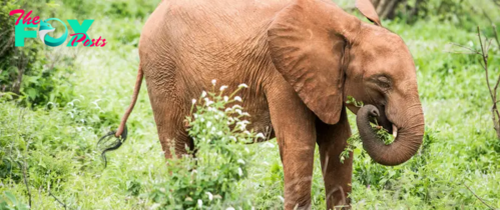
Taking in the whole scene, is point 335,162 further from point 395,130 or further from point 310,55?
point 310,55

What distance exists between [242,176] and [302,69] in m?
0.99

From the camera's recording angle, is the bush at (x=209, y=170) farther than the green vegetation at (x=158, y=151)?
No

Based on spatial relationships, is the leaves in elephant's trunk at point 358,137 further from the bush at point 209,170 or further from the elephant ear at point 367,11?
the bush at point 209,170

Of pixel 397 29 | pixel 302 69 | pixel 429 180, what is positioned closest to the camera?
pixel 302 69

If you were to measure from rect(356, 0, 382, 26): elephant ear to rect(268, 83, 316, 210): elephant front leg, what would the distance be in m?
0.84

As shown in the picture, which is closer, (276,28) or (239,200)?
(239,200)

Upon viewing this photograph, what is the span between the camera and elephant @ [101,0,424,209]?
197 inches

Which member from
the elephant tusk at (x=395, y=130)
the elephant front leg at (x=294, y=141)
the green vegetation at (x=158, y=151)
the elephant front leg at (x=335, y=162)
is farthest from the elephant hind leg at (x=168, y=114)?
the elephant tusk at (x=395, y=130)

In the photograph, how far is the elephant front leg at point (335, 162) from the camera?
5570 millimetres

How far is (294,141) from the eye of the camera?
5.21 metres

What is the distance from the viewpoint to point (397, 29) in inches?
A: 530

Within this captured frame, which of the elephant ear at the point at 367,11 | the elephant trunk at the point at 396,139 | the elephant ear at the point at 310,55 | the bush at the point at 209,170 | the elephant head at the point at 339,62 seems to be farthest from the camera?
the elephant ear at the point at 367,11

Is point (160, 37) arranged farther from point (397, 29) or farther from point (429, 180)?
point (397, 29)

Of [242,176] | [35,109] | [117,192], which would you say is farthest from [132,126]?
[242,176]
